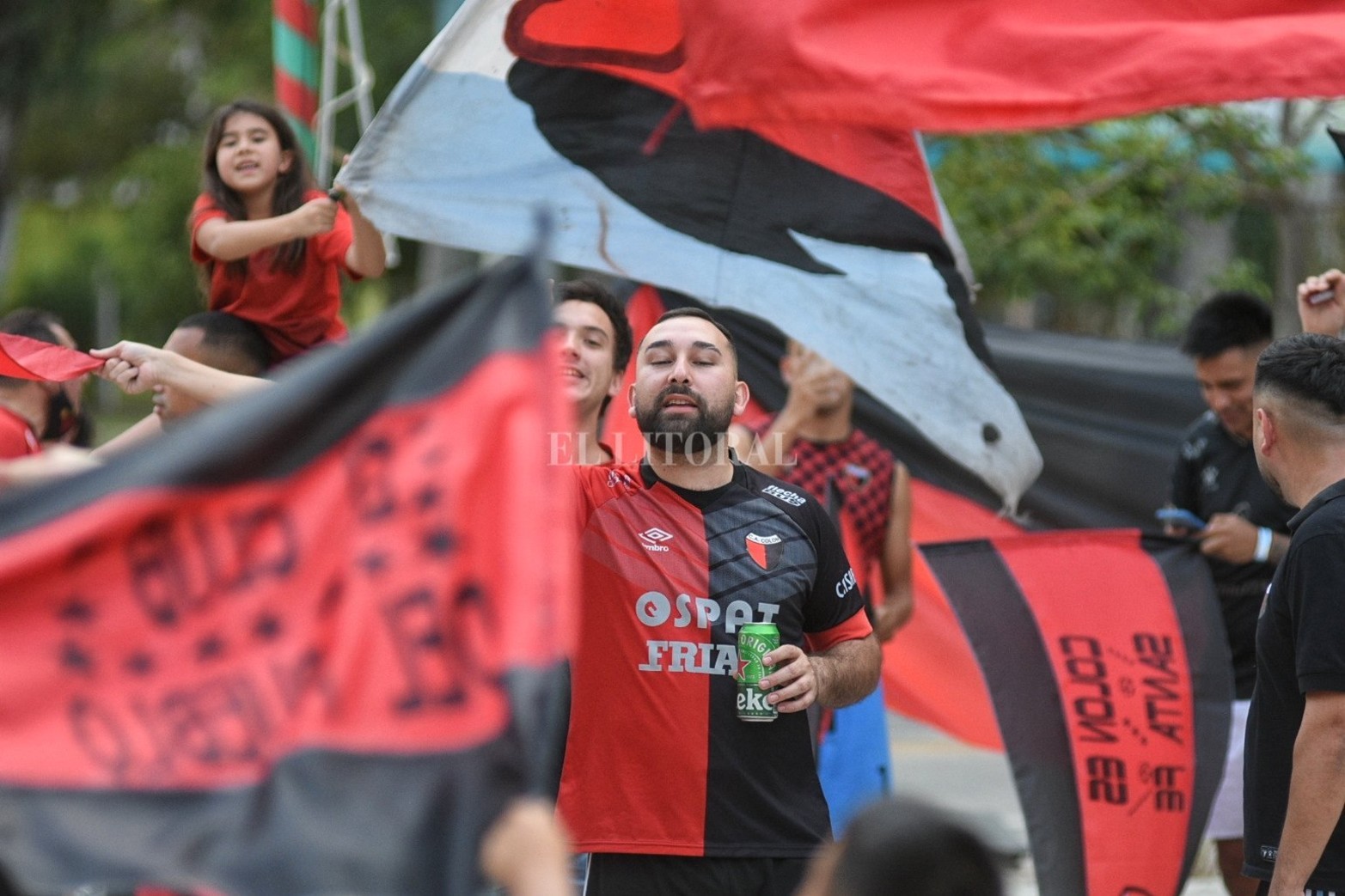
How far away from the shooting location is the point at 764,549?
14.8 feet

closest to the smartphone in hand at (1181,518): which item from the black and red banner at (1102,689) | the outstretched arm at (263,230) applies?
the black and red banner at (1102,689)

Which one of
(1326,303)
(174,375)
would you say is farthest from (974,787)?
(174,375)

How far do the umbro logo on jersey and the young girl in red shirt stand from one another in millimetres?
1524

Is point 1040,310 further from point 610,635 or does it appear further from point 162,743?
point 162,743

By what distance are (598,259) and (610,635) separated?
157 centimetres

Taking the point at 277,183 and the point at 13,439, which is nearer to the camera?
the point at 13,439

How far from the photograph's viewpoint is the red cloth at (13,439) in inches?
168

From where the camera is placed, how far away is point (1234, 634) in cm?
629

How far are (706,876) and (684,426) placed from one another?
116 cm

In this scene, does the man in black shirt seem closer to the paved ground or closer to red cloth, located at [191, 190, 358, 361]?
red cloth, located at [191, 190, 358, 361]

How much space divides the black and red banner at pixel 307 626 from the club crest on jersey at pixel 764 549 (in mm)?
1815

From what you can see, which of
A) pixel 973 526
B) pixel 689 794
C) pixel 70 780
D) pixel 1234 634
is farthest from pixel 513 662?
pixel 973 526

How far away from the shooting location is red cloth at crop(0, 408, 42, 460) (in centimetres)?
426

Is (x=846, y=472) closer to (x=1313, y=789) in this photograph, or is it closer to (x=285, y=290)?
(x=285, y=290)
